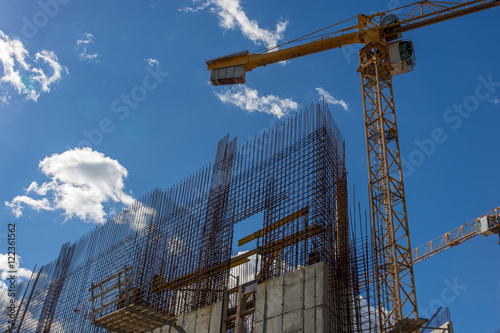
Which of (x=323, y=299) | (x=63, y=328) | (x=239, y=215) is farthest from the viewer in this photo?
(x=63, y=328)

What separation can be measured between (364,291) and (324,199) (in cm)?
417

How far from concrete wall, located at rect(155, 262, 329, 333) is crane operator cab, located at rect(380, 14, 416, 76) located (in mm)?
17583

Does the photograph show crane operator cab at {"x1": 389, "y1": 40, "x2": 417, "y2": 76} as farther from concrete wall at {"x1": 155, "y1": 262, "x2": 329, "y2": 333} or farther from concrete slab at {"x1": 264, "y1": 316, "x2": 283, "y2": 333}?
concrete slab at {"x1": 264, "y1": 316, "x2": 283, "y2": 333}

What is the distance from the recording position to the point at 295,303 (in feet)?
59.8

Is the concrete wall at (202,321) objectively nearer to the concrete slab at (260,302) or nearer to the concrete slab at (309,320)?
the concrete slab at (260,302)

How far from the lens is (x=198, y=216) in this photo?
2528cm

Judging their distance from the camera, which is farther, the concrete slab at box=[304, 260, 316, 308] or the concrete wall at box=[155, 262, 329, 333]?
the concrete slab at box=[304, 260, 316, 308]

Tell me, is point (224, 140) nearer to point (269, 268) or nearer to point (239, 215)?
point (239, 215)

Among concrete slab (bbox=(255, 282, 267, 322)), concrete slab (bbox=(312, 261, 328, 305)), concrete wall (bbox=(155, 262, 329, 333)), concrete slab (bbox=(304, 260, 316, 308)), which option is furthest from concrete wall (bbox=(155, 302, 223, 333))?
concrete slab (bbox=(312, 261, 328, 305))

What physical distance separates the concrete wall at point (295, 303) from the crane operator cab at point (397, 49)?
17583 mm

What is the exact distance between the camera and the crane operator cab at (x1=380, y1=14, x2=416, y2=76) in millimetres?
31672

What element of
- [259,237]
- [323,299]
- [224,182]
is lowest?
[323,299]

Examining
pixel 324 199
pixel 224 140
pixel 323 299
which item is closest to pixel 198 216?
pixel 224 140

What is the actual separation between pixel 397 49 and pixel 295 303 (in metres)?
19.1
